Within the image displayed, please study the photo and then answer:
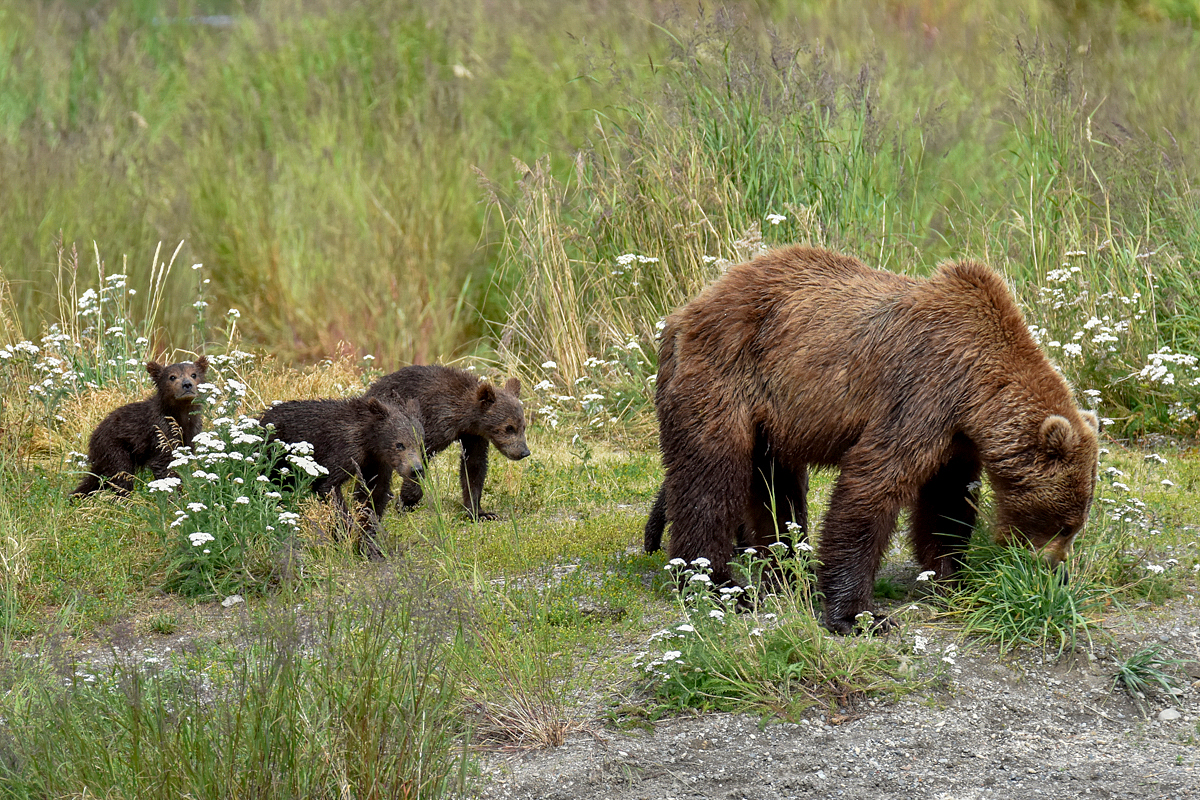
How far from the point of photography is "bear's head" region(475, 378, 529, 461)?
8336 millimetres

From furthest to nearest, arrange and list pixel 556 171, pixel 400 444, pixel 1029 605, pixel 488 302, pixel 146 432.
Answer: pixel 556 171
pixel 488 302
pixel 146 432
pixel 400 444
pixel 1029 605

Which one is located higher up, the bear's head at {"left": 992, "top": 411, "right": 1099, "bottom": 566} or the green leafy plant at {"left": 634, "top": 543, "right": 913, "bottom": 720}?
the bear's head at {"left": 992, "top": 411, "right": 1099, "bottom": 566}

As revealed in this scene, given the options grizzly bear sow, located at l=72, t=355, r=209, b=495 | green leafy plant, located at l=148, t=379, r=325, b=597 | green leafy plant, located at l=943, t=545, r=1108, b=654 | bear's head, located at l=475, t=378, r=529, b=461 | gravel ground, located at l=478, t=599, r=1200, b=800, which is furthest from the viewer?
bear's head, located at l=475, t=378, r=529, b=461

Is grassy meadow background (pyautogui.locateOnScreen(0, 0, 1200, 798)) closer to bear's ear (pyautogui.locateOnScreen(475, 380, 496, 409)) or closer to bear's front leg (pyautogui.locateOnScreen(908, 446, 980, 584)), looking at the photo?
bear's front leg (pyautogui.locateOnScreen(908, 446, 980, 584))

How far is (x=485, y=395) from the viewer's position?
8.30 m

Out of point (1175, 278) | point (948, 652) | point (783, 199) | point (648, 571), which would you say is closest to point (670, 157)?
point (783, 199)

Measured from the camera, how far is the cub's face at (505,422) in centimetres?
835

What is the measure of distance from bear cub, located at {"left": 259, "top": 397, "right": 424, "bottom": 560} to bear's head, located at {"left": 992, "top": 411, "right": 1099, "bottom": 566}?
Result: 3.16m

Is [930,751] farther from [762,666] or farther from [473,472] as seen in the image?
[473,472]

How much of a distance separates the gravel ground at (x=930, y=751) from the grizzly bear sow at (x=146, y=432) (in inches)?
145

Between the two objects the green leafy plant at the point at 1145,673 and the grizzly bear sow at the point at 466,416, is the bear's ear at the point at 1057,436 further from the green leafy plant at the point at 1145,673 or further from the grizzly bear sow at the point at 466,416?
the grizzly bear sow at the point at 466,416

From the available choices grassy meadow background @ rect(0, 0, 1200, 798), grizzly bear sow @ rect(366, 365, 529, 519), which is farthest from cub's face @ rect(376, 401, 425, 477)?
grizzly bear sow @ rect(366, 365, 529, 519)

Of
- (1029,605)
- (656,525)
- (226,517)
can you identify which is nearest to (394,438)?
(226,517)

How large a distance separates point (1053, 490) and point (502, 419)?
12.4 feet
